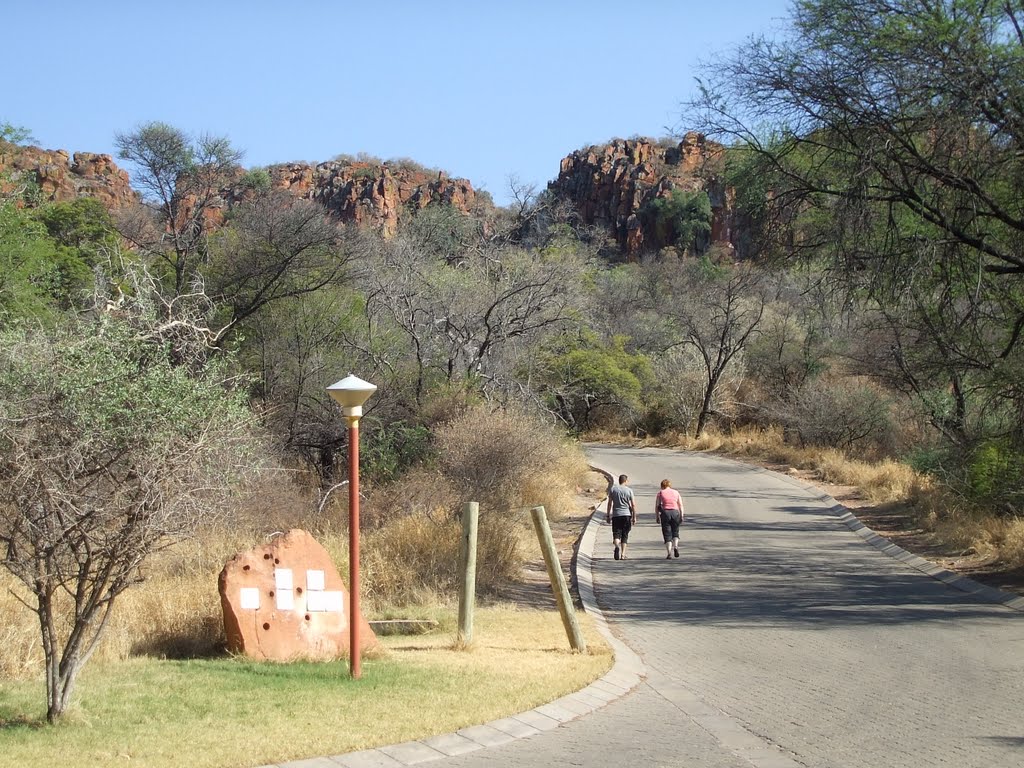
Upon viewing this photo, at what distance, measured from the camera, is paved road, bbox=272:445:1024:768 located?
729cm

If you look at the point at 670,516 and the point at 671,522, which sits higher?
the point at 670,516

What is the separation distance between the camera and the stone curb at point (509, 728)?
683 centimetres

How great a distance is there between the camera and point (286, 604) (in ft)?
33.0

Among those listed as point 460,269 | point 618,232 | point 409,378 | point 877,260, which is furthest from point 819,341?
point 618,232

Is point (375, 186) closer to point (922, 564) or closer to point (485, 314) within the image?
point (485, 314)

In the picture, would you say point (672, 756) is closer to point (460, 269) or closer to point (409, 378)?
point (409, 378)

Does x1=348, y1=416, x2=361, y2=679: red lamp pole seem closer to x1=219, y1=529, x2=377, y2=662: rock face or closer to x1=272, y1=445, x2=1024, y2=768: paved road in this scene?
x1=219, y1=529, x2=377, y2=662: rock face

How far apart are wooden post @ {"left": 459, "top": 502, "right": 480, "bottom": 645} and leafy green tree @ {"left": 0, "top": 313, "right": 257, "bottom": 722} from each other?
3.57 m

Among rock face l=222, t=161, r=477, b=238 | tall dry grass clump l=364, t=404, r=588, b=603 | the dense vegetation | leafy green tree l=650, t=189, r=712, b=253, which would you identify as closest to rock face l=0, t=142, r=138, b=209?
the dense vegetation

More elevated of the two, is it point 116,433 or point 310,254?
point 310,254

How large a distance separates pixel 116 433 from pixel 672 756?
14.3 feet

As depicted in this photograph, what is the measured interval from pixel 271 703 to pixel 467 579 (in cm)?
296

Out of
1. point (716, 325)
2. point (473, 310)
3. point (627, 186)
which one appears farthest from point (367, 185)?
point (473, 310)

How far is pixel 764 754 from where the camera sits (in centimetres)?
728
